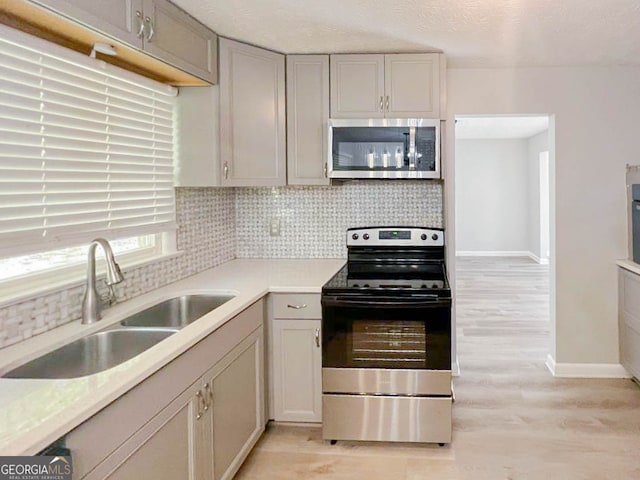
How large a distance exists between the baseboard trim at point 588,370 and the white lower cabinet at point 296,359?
197cm

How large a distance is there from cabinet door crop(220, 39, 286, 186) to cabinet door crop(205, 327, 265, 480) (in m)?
0.99

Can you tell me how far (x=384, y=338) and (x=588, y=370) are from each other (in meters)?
1.97

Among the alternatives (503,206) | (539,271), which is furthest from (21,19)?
(503,206)

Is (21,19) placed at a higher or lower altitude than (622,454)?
higher

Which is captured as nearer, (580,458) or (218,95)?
(580,458)

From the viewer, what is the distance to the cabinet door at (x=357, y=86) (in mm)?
3365

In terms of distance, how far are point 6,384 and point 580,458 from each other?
103 inches

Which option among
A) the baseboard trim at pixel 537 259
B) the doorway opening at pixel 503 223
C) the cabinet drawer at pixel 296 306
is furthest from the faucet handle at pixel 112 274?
the baseboard trim at pixel 537 259

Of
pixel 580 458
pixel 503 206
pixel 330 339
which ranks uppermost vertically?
pixel 503 206

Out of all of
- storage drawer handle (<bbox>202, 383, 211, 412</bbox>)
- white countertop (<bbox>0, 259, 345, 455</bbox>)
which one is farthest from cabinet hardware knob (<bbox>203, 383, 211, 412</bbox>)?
white countertop (<bbox>0, 259, 345, 455</bbox>)

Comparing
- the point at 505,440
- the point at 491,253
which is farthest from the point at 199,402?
the point at 491,253

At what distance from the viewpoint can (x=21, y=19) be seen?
1879mm

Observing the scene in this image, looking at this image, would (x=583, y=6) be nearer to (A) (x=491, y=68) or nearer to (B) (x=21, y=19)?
(A) (x=491, y=68)

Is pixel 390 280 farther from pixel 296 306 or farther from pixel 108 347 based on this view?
pixel 108 347
